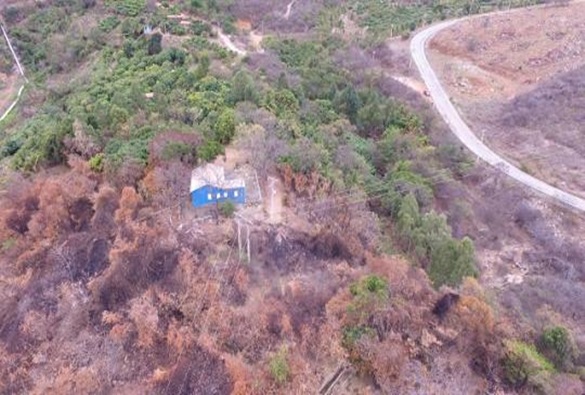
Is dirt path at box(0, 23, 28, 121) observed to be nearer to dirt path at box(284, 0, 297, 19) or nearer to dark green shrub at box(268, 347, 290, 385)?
dirt path at box(284, 0, 297, 19)

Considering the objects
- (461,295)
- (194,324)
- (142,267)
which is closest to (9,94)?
(142,267)

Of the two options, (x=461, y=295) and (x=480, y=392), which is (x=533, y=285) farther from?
(x=480, y=392)

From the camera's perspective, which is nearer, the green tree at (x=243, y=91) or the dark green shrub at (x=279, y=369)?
the dark green shrub at (x=279, y=369)

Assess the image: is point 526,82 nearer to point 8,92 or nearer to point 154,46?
point 154,46

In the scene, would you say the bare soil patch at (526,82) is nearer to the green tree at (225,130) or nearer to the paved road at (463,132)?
the paved road at (463,132)

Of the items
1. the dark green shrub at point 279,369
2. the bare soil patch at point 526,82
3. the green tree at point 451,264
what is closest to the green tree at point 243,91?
the green tree at point 451,264

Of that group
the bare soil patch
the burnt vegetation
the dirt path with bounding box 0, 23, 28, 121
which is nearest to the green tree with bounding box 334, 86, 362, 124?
the burnt vegetation
